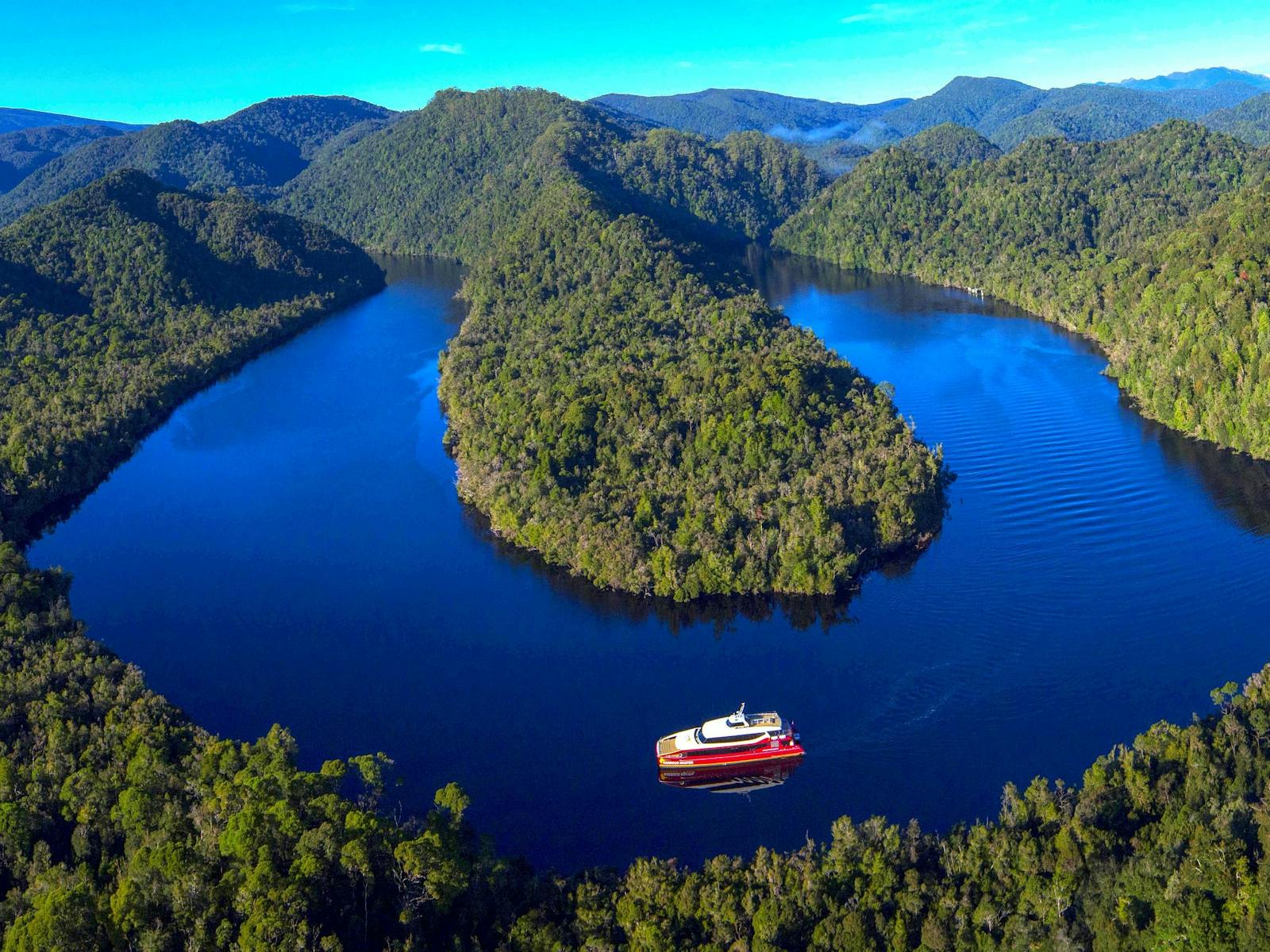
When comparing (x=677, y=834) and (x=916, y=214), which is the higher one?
(x=916, y=214)

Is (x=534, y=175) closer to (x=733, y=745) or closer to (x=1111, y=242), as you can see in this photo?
(x=1111, y=242)

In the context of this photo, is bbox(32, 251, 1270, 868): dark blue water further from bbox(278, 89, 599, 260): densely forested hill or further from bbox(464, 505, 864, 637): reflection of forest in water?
bbox(278, 89, 599, 260): densely forested hill

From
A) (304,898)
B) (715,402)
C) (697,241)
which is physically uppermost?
(697,241)

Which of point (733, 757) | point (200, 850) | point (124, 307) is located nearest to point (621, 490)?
point (733, 757)

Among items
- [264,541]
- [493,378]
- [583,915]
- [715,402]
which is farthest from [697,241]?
[583,915]

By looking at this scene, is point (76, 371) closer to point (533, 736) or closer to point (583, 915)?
point (533, 736)

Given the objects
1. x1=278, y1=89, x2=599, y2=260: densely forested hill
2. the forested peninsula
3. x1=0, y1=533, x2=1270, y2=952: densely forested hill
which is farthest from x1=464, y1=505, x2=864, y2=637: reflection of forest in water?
x1=278, y1=89, x2=599, y2=260: densely forested hill
